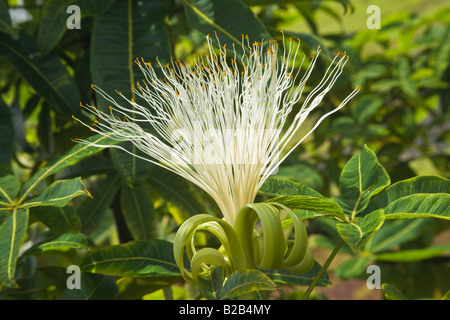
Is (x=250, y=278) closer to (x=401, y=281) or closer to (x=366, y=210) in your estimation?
(x=366, y=210)

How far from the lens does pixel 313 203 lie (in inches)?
22.2

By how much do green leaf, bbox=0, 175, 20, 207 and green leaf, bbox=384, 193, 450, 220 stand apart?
19.9 inches

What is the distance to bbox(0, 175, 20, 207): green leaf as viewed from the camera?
710 millimetres

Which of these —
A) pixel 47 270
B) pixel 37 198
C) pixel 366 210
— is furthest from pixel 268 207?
pixel 47 270

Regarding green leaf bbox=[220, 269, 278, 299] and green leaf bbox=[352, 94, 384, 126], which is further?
green leaf bbox=[352, 94, 384, 126]

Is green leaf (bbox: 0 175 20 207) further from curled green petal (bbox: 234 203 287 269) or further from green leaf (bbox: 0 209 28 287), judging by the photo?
curled green petal (bbox: 234 203 287 269)

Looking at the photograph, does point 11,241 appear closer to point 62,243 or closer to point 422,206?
point 62,243

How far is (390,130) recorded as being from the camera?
5.05ft

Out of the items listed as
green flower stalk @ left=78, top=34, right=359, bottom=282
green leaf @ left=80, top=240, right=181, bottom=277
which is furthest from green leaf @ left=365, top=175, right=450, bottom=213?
green leaf @ left=80, top=240, right=181, bottom=277

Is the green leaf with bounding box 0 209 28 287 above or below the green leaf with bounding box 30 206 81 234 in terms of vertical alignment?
below

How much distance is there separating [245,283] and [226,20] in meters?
0.46

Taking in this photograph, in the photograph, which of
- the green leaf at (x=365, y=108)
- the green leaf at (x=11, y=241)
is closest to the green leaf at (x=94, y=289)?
the green leaf at (x=11, y=241)

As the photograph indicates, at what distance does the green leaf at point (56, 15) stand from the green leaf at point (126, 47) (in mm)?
26

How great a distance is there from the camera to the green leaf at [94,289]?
2.40 feet
